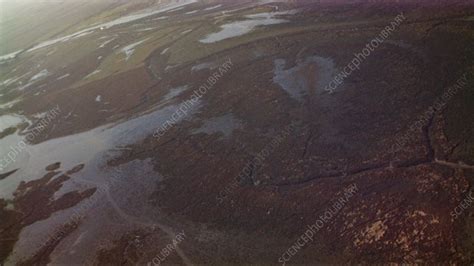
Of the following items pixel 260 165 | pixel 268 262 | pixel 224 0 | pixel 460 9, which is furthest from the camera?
pixel 224 0

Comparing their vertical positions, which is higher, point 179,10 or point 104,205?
point 179,10

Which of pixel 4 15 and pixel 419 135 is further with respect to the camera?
pixel 4 15

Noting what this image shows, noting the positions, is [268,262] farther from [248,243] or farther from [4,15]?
[4,15]

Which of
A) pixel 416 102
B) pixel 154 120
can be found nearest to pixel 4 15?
pixel 154 120

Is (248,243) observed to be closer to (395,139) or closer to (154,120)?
(395,139)

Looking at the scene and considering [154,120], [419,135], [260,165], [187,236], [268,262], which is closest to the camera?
[268,262]

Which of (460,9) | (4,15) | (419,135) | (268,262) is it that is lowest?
(268,262)

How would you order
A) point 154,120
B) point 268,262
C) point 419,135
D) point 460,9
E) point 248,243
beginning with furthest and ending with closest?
point 460,9
point 154,120
point 419,135
point 248,243
point 268,262

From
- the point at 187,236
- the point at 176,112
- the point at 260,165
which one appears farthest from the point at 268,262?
the point at 176,112

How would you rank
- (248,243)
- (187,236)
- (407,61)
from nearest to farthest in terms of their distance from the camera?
(248,243), (187,236), (407,61)
